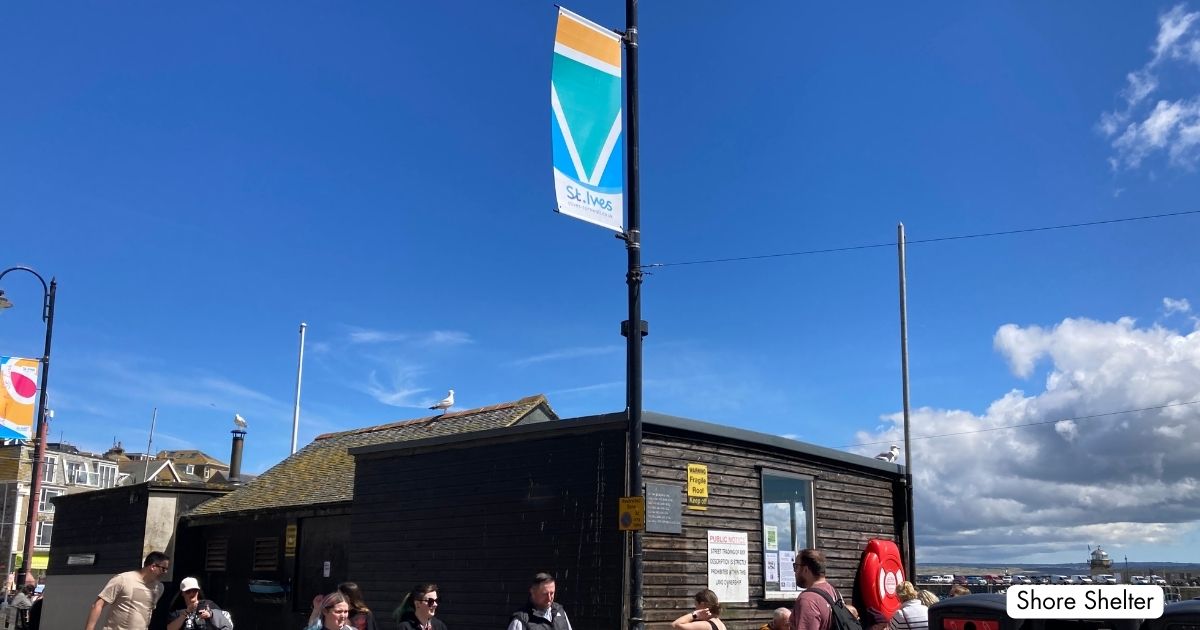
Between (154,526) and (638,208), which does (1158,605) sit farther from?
(154,526)

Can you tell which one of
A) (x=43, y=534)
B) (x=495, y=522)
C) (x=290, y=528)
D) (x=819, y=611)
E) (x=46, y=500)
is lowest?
(x=43, y=534)

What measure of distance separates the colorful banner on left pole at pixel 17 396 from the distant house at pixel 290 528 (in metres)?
3.51

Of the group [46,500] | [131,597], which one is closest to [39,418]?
[131,597]

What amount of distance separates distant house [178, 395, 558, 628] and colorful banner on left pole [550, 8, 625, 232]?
6.48 m

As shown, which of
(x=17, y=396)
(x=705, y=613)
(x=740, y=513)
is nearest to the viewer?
(x=705, y=613)

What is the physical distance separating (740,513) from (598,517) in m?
1.91

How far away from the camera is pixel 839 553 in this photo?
13164 mm

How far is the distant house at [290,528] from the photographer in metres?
16.8

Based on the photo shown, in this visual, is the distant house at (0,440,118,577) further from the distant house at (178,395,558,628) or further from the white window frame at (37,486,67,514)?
the distant house at (178,395,558,628)

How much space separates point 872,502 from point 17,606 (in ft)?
51.2

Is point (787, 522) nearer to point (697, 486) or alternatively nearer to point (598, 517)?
point (697, 486)

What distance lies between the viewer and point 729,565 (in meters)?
11.6

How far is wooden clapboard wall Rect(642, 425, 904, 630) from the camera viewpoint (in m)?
11.0

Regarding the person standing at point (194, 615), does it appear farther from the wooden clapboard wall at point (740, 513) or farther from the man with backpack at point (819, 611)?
the man with backpack at point (819, 611)
